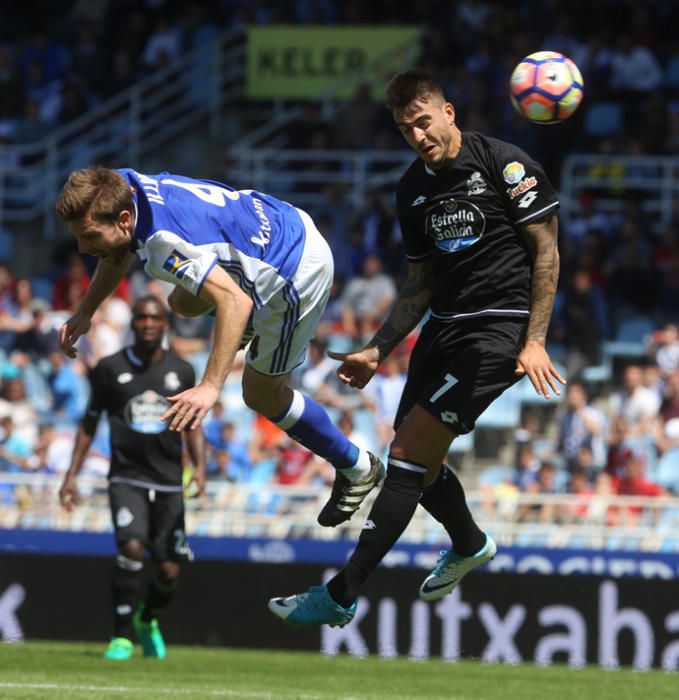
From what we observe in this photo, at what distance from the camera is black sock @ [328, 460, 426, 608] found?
24.4 ft

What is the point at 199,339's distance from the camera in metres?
16.7

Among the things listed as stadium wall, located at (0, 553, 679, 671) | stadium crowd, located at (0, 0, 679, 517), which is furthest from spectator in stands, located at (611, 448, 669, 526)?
stadium wall, located at (0, 553, 679, 671)

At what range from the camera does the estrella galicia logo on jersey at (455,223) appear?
7617 millimetres

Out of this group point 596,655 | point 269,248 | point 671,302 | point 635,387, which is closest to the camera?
point 269,248

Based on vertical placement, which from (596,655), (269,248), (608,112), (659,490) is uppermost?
(608,112)

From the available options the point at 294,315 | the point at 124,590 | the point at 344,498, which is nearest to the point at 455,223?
the point at 294,315

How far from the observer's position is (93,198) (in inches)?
273

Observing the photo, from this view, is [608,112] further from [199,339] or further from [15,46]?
[15,46]

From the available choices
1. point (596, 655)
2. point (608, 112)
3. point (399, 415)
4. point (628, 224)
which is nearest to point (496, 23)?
point (608, 112)

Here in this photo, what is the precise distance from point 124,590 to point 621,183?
889 centimetres

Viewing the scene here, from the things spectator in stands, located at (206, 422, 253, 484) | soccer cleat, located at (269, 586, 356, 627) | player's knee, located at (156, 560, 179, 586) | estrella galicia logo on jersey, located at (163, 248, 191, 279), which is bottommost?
player's knee, located at (156, 560, 179, 586)

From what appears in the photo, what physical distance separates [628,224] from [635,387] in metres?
2.31

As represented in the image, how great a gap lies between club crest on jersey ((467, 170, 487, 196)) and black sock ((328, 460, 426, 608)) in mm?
1348

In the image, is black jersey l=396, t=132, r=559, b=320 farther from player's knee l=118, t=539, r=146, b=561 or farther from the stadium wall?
the stadium wall
